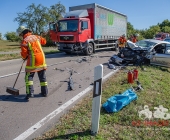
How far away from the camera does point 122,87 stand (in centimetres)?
543

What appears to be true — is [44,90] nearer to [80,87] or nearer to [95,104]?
[80,87]

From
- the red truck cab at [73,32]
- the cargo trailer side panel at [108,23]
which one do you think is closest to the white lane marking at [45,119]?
the red truck cab at [73,32]

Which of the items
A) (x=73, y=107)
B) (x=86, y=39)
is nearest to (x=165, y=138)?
(x=73, y=107)

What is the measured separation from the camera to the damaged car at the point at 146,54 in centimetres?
891

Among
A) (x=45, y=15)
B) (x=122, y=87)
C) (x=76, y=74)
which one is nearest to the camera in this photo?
(x=122, y=87)

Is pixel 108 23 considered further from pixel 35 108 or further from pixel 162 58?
pixel 35 108

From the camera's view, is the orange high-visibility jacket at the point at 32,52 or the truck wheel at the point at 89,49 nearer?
the orange high-visibility jacket at the point at 32,52

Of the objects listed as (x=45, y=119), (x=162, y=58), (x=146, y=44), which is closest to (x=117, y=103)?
(x=45, y=119)

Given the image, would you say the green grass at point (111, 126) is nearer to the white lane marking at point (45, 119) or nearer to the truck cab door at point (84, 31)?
the white lane marking at point (45, 119)

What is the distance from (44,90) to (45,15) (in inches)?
1199

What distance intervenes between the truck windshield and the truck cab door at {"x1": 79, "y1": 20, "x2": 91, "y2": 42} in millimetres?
430

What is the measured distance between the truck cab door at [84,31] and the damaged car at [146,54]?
3.95 m

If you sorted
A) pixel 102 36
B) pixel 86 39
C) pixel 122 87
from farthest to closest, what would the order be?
1. pixel 102 36
2. pixel 86 39
3. pixel 122 87

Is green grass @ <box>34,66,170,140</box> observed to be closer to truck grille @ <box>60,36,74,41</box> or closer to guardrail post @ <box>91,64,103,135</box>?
guardrail post @ <box>91,64,103,135</box>
